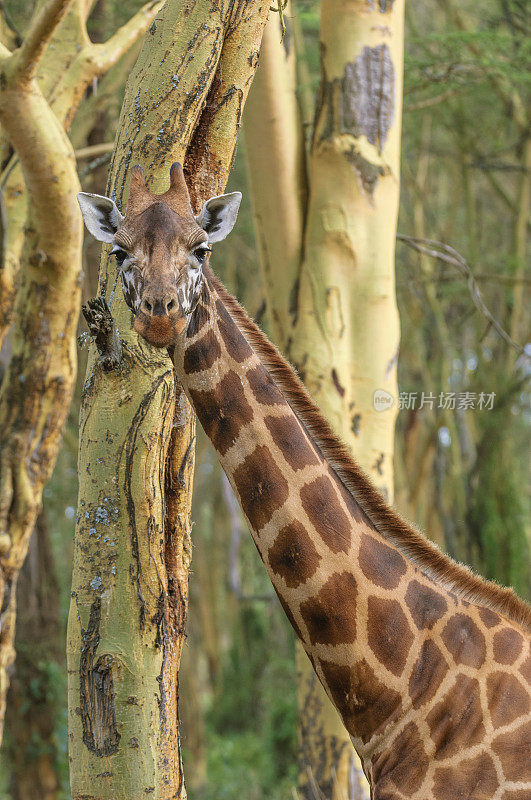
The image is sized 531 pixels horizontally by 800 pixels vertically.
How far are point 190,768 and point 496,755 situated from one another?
40.7ft

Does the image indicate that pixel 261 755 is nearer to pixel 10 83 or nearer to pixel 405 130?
pixel 405 130

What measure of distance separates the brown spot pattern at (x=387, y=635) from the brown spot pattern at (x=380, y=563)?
3.3 inches

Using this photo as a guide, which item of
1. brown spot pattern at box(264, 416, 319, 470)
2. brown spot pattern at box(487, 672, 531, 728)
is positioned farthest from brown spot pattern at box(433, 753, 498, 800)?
brown spot pattern at box(264, 416, 319, 470)

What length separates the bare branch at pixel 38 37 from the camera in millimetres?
4652

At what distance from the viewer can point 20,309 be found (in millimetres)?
6148

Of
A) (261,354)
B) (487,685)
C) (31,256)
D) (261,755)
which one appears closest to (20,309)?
(31,256)

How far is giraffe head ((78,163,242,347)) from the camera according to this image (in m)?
3.06

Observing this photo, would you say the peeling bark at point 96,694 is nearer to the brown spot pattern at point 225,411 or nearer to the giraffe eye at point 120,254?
the brown spot pattern at point 225,411

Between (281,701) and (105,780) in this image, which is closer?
(105,780)

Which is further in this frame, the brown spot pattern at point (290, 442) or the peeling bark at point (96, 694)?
the brown spot pattern at point (290, 442)

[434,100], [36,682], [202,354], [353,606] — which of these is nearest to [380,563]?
[353,606]

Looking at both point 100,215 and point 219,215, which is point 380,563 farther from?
point 100,215

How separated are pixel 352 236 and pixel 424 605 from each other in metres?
3.22

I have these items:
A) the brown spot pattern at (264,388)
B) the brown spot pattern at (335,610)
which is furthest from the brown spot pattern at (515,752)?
the brown spot pattern at (264,388)
